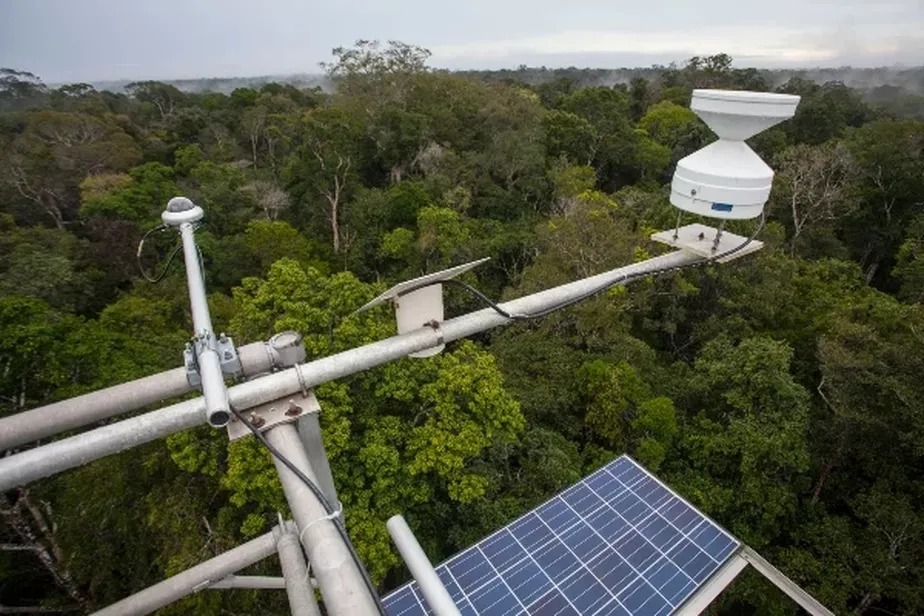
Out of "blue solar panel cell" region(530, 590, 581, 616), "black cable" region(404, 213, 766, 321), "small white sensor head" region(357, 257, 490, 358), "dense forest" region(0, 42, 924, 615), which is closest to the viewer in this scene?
"small white sensor head" region(357, 257, 490, 358)

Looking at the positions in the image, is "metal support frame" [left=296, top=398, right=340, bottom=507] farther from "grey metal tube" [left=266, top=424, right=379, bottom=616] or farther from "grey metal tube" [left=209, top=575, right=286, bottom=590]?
"grey metal tube" [left=209, top=575, right=286, bottom=590]

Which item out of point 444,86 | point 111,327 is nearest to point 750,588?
point 111,327

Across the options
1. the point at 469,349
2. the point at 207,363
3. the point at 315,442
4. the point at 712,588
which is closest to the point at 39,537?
the point at 469,349

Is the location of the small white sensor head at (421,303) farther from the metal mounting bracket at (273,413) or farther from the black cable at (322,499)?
the black cable at (322,499)

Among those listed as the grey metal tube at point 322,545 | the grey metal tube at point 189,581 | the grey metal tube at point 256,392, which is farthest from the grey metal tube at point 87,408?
the grey metal tube at point 189,581

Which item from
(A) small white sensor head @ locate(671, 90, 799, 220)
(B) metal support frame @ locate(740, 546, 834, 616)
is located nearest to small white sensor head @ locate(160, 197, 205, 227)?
(A) small white sensor head @ locate(671, 90, 799, 220)

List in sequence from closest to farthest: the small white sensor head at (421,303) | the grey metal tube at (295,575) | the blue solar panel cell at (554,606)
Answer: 1. the small white sensor head at (421,303)
2. the grey metal tube at (295,575)
3. the blue solar panel cell at (554,606)
